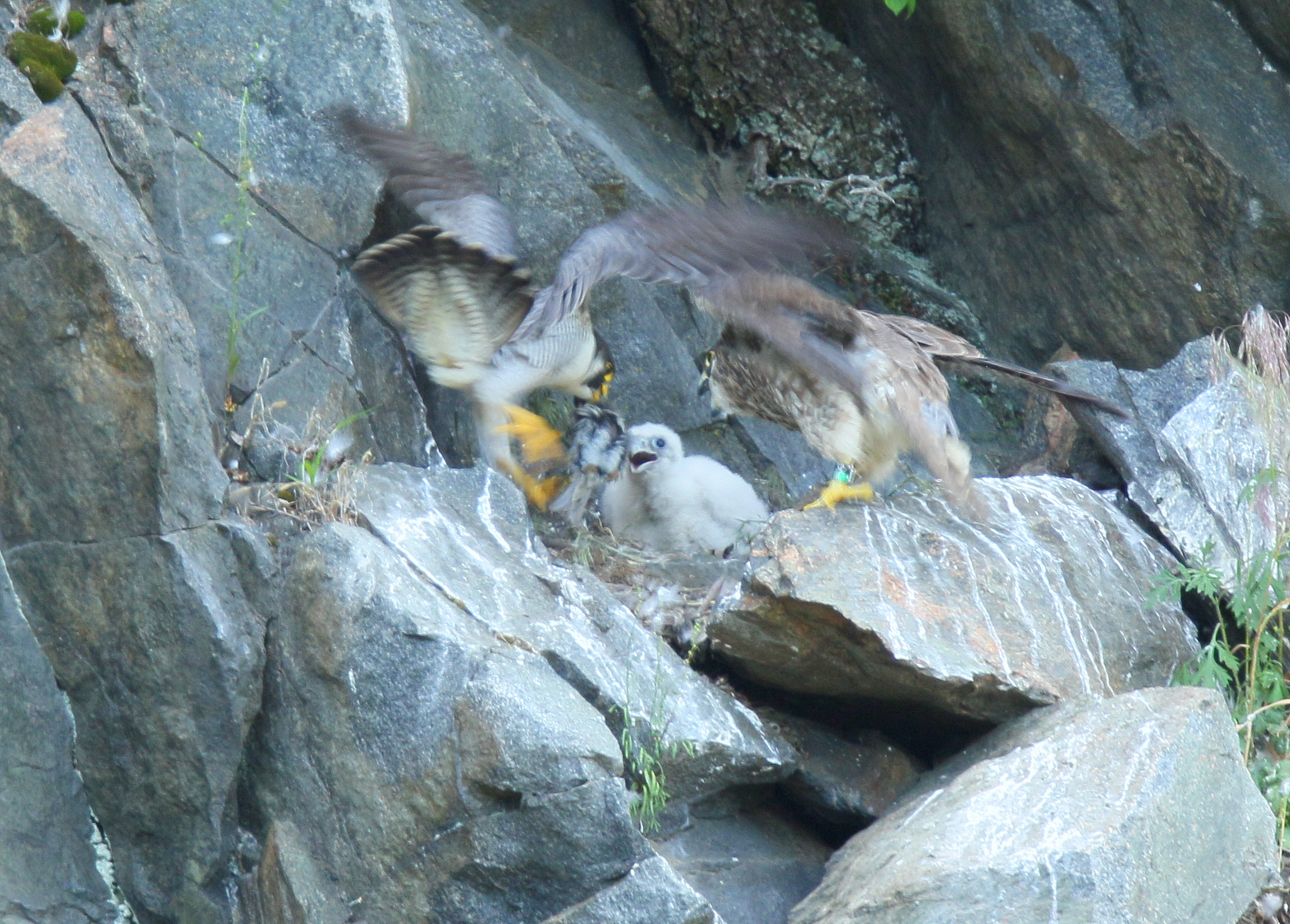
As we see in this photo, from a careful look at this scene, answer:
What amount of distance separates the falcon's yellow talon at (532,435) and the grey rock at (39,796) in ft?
7.28

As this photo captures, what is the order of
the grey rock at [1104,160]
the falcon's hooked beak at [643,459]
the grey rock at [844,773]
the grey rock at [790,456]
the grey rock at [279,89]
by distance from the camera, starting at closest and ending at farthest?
1. the grey rock at [844,773]
2. the grey rock at [279,89]
3. the grey rock at [1104,160]
4. the falcon's hooked beak at [643,459]
5. the grey rock at [790,456]

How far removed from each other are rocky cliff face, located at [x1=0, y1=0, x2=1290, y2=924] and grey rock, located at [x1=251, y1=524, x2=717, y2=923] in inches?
0.4

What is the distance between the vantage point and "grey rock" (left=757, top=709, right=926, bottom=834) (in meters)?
3.99

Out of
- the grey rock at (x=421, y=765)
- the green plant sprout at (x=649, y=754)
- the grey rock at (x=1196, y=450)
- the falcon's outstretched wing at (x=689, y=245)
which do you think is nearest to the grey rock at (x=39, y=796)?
the grey rock at (x=421, y=765)

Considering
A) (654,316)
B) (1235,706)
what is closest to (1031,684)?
(1235,706)

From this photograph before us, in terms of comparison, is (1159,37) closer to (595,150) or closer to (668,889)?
(595,150)

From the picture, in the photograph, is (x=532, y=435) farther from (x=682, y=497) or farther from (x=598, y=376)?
(x=682, y=497)

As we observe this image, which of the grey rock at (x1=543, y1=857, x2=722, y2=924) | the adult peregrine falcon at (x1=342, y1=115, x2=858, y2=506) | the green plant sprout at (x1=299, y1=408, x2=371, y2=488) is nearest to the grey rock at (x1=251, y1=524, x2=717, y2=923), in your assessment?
the grey rock at (x1=543, y1=857, x2=722, y2=924)

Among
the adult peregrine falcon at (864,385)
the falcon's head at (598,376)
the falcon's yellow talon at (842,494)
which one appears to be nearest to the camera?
the adult peregrine falcon at (864,385)

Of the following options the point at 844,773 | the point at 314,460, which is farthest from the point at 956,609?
the point at 314,460

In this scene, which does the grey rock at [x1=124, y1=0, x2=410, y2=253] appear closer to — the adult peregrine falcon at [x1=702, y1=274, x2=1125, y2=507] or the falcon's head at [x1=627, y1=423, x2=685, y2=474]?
the falcon's head at [x1=627, y1=423, x2=685, y2=474]

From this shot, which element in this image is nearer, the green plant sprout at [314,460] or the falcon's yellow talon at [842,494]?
the green plant sprout at [314,460]

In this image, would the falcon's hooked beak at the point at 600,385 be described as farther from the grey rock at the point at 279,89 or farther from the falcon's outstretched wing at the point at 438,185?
the grey rock at the point at 279,89

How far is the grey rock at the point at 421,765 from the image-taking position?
10.4ft
